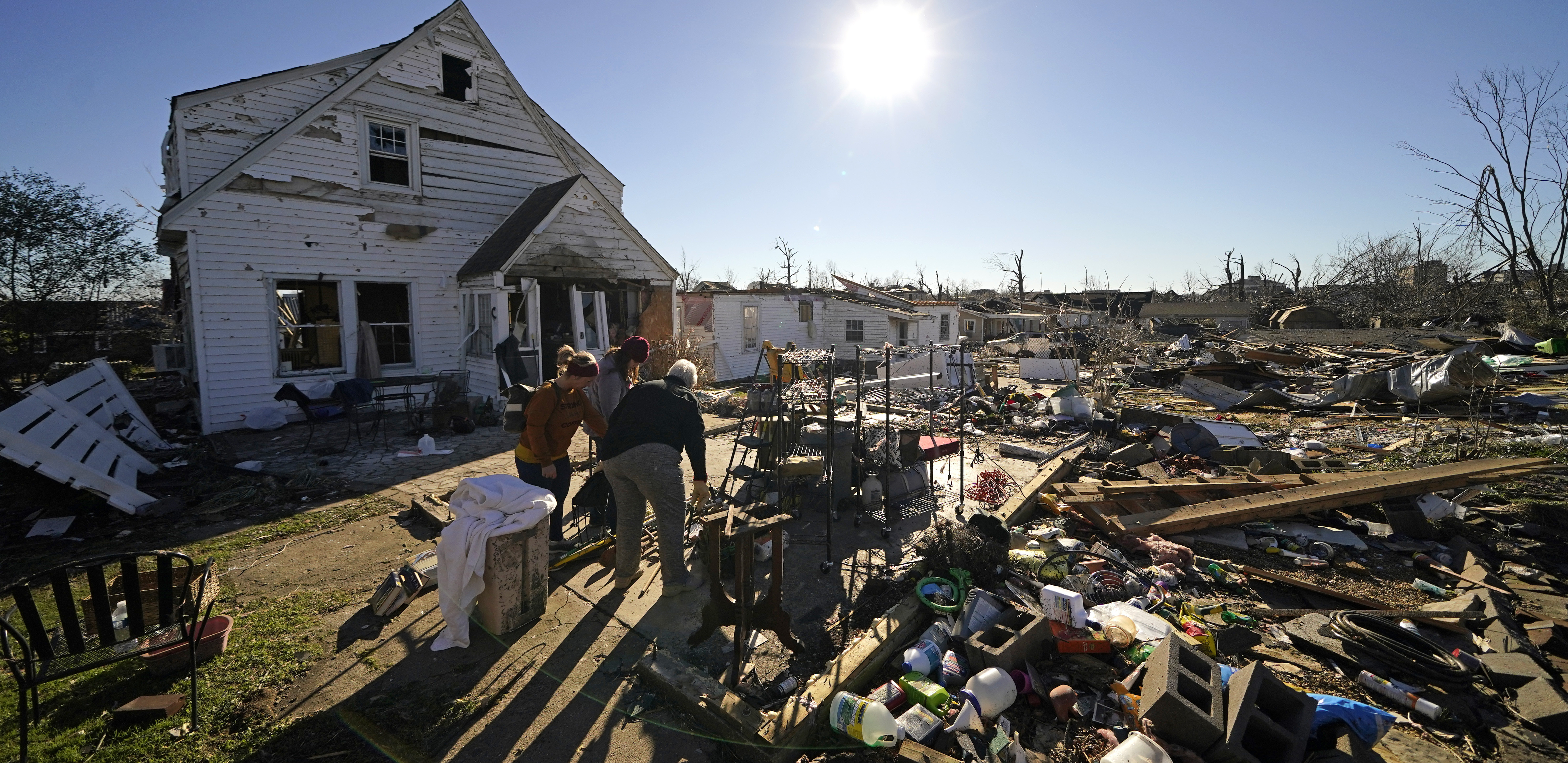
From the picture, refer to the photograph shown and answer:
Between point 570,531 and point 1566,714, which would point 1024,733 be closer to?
point 1566,714

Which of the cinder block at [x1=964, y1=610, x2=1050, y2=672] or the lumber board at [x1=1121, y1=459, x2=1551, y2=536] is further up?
the lumber board at [x1=1121, y1=459, x2=1551, y2=536]

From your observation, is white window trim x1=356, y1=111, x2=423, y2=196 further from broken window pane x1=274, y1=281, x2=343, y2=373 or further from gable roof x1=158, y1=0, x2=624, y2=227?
broken window pane x1=274, y1=281, x2=343, y2=373

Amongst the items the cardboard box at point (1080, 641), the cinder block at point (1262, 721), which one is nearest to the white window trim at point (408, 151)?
the cardboard box at point (1080, 641)


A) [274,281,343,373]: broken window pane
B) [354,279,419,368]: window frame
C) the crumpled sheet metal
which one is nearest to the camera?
[274,281,343,373]: broken window pane

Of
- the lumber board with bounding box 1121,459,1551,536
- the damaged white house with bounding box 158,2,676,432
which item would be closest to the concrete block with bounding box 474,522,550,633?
the lumber board with bounding box 1121,459,1551,536

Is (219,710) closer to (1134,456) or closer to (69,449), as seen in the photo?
(69,449)

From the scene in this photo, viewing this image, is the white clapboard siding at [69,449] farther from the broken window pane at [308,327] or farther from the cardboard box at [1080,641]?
the cardboard box at [1080,641]

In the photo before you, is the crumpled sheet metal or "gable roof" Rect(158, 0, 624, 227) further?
the crumpled sheet metal

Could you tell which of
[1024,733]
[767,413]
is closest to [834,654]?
[1024,733]

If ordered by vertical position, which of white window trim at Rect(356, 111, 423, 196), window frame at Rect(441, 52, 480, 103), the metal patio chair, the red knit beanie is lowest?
the metal patio chair

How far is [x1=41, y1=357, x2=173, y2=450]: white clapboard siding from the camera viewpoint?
8.62 meters

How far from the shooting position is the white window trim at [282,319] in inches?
428

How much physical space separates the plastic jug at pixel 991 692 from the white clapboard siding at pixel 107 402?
11.6 metres

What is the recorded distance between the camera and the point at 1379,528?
20.3 ft
